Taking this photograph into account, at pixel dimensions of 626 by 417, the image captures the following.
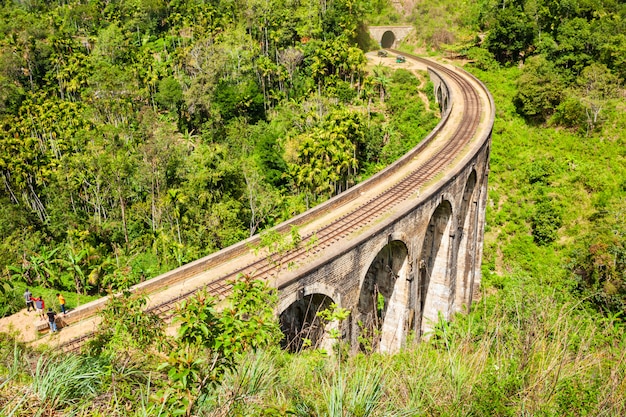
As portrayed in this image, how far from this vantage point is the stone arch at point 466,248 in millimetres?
33750

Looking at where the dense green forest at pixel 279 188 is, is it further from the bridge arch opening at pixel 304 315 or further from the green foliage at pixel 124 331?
the bridge arch opening at pixel 304 315

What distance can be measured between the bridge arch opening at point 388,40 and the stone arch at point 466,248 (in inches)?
2538

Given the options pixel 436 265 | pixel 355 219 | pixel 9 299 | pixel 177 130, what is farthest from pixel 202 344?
pixel 177 130

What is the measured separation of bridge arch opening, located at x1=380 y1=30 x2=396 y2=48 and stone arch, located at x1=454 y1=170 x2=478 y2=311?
64459 millimetres

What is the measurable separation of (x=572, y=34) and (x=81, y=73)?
209 feet

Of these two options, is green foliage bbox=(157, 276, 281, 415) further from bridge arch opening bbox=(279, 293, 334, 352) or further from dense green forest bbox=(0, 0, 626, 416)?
bridge arch opening bbox=(279, 293, 334, 352)

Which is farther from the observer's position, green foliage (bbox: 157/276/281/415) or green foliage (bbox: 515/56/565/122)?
green foliage (bbox: 515/56/565/122)

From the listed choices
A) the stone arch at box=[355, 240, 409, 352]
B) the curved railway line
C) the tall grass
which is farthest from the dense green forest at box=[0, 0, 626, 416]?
the stone arch at box=[355, 240, 409, 352]

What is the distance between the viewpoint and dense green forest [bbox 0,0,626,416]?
23.5 feet

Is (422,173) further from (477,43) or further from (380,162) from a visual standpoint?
(477,43)

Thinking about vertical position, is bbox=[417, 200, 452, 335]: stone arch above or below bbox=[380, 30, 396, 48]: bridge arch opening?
below

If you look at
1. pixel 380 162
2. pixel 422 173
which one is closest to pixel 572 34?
pixel 380 162

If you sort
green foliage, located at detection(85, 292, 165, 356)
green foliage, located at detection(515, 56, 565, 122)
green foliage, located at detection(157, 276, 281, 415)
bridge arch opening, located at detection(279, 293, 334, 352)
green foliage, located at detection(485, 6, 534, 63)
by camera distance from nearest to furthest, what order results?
green foliage, located at detection(157, 276, 281, 415) → green foliage, located at detection(85, 292, 165, 356) → bridge arch opening, located at detection(279, 293, 334, 352) → green foliage, located at detection(515, 56, 565, 122) → green foliage, located at detection(485, 6, 534, 63)

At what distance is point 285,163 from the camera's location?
4884 centimetres
